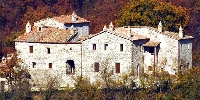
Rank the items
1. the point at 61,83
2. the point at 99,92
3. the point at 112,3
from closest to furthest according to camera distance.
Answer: the point at 99,92 → the point at 61,83 → the point at 112,3

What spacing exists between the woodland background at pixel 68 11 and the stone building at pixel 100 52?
1617 cm

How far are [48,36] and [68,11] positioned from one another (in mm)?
29903

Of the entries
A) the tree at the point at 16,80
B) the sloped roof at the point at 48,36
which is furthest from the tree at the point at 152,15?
the tree at the point at 16,80

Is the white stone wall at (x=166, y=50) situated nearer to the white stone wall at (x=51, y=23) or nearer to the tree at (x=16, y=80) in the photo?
the white stone wall at (x=51, y=23)

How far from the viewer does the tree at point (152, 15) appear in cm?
8300

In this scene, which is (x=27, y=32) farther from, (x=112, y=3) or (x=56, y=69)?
(x=112, y=3)

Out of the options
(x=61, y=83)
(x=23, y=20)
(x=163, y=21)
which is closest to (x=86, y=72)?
(x=61, y=83)

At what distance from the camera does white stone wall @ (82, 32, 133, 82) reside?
74.3 metres

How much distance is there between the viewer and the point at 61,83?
7612 centimetres

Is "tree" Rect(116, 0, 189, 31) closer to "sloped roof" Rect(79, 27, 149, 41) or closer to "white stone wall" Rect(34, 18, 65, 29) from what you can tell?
"sloped roof" Rect(79, 27, 149, 41)

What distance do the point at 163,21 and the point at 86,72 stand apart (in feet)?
34.9

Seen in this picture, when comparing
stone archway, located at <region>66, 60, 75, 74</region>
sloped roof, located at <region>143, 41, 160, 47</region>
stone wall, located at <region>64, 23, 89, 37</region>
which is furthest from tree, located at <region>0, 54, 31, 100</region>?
sloped roof, located at <region>143, 41, 160, 47</region>

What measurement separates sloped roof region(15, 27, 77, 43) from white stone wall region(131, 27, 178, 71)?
6.05 meters

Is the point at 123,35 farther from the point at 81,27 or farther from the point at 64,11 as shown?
the point at 64,11
